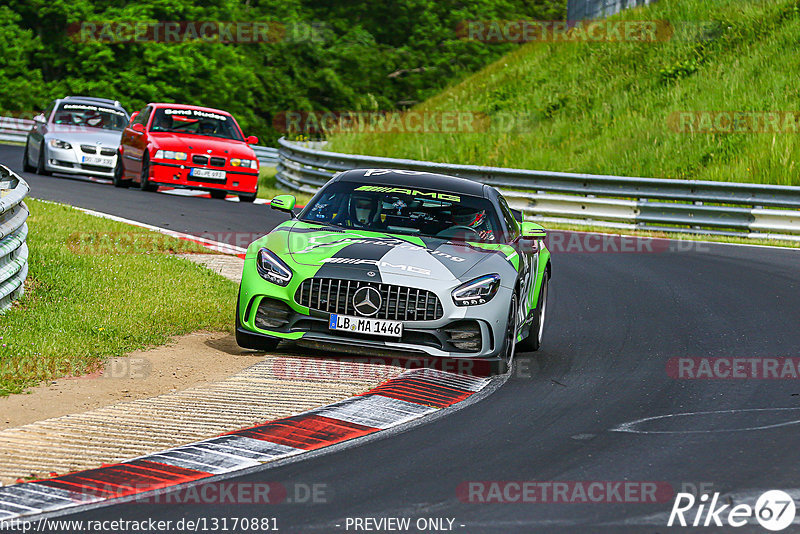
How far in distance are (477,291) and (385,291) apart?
0.68 metres

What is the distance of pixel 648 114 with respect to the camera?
2802cm

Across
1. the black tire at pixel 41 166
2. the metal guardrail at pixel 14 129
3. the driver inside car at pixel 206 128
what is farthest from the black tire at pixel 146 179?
the metal guardrail at pixel 14 129

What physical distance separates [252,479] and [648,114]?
23.7 m

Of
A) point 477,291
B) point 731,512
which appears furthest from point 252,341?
point 731,512

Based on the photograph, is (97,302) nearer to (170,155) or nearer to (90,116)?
(170,155)

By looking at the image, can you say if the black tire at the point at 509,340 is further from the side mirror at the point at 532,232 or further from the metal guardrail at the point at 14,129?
the metal guardrail at the point at 14,129

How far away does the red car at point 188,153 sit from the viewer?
21.4m

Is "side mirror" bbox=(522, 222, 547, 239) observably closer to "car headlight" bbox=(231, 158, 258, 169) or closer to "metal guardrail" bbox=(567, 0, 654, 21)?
"car headlight" bbox=(231, 158, 258, 169)

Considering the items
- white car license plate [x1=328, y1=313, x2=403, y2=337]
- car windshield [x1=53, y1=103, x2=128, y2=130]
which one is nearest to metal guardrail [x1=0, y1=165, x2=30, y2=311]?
white car license plate [x1=328, y1=313, x2=403, y2=337]

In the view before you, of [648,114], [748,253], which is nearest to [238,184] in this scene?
[748,253]

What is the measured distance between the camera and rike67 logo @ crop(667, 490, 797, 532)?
16.8 ft

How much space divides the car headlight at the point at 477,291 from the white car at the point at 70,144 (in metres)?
16.8

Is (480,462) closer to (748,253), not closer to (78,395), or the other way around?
(78,395)

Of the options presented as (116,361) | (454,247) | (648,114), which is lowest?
(116,361)
